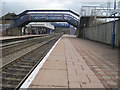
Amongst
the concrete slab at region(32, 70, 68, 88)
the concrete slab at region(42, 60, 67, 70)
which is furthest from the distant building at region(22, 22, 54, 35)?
the concrete slab at region(32, 70, 68, 88)

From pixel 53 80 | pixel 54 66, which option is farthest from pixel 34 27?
pixel 53 80

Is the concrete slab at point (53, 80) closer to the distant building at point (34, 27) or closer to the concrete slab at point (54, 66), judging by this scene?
the concrete slab at point (54, 66)

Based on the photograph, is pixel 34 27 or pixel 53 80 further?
pixel 34 27

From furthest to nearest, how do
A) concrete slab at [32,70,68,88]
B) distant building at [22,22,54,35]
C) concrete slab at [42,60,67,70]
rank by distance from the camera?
distant building at [22,22,54,35] < concrete slab at [42,60,67,70] < concrete slab at [32,70,68,88]

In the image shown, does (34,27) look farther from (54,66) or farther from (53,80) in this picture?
(53,80)

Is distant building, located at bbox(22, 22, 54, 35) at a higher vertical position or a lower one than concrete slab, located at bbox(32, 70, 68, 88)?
higher

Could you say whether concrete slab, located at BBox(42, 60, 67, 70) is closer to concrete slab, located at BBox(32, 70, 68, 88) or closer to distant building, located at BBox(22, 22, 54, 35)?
concrete slab, located at BBox(32, 70, 68, 88)

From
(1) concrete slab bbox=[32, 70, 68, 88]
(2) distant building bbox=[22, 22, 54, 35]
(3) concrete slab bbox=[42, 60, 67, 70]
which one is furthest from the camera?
(2) distant building bbox=[22, 22, 54, 35]

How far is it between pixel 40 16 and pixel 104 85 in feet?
130

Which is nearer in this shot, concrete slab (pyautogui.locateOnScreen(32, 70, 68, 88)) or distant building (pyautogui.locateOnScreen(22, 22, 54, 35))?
concrete slab (pyautogui.locateOnScreen(32, 70, 68, 88))

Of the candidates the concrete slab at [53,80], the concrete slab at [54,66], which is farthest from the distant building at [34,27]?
the concrete slab at [53,80]

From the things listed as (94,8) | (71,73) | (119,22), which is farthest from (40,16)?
(71,73)

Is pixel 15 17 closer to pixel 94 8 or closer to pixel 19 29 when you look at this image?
pixel 19 29

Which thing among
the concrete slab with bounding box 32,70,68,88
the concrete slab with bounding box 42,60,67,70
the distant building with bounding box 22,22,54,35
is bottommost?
the concrete slab with bounding box 32,70,68,88
